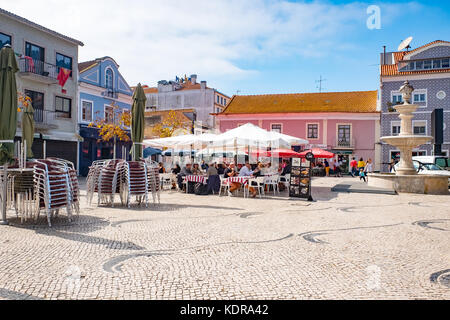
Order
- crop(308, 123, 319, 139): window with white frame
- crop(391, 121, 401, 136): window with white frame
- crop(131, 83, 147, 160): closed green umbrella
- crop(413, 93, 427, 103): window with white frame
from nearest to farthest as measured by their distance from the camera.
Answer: crop(131, 83, 147, 160): closed green umbrella < crop(413, 93, 427, 103): window with white frame < crop(391, 121, 401, 136): window with white frame < crop(308, 123, 319, 139): window with white frame

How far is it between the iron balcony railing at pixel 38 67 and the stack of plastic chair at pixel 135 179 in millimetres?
Result: 17108

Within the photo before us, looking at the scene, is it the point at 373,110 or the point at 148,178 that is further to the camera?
the point at 373,110

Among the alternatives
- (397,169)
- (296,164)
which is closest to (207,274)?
(296,164)

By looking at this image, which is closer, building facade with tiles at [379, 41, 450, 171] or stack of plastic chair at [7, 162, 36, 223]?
stack of plastic chair at [7, 162, 36, 223]

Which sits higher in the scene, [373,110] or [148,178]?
[373,110]

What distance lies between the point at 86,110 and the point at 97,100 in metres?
1.48

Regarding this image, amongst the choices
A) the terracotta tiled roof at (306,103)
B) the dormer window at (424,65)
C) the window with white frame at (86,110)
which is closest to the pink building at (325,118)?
the terracotta tiled roof at (306,103)

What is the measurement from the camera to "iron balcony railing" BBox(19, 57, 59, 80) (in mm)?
22078

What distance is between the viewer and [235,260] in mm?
4461

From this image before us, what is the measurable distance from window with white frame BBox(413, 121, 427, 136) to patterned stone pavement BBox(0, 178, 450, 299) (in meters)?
30.4

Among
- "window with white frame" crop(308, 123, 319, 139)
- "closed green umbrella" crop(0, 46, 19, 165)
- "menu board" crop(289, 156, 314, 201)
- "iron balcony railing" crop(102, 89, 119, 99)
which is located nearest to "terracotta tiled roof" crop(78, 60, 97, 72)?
Answer: "iron balcony railing" crop(102, 89, 119, 99)

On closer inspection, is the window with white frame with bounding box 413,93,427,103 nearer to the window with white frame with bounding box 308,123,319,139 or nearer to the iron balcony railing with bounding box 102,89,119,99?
the window with white frame with bounding box 308,123,319,139
